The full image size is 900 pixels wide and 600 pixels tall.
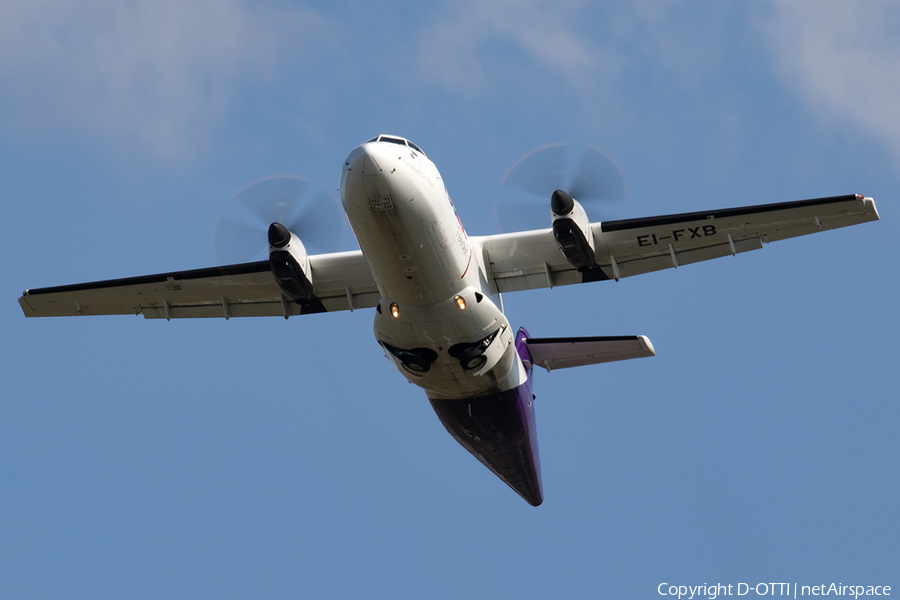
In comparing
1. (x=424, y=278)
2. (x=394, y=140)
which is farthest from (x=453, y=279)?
(x=394, y=140)

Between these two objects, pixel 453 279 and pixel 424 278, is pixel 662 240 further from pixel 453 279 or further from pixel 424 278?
pixel 424 278

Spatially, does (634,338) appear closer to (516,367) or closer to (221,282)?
(516,367)

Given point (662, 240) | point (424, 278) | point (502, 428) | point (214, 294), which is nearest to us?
point (424, 278)

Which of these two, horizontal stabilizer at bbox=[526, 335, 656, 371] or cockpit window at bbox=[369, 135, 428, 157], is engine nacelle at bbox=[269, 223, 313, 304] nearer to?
cockpit window at bbox=[369, 135, 428, 157]

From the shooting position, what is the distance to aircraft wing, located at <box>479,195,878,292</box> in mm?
16109

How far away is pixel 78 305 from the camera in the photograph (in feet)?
62.8

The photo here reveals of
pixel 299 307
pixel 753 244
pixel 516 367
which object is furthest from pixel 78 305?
pixel 753 244

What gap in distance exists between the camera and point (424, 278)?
14883mm

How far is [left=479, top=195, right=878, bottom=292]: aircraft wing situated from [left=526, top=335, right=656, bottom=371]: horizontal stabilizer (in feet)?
4.07

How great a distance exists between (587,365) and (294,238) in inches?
252

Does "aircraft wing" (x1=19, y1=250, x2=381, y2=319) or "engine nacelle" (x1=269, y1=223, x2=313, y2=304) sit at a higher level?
"aircraft wing" (x1=19, y1=250, x2=381, y2=319)

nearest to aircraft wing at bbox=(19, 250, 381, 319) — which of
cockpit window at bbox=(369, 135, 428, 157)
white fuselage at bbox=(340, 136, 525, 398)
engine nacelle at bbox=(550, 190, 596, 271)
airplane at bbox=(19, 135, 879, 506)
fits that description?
airplane at bbox=(19, 135, 879, 506)

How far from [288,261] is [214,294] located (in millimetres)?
2896

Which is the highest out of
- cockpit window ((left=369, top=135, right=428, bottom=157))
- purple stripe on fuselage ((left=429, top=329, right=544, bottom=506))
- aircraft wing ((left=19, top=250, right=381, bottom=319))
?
aircraft wing ((left=19, top=250, right=381, bottom=319))
